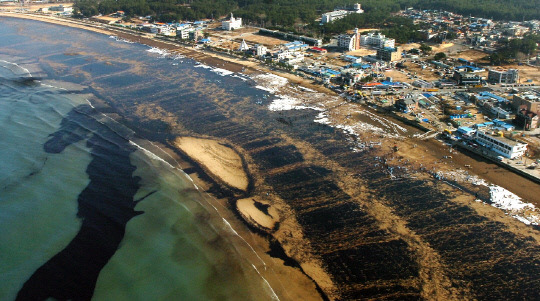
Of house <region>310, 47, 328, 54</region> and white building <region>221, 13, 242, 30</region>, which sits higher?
white building <region>221, 13, 242, 30</region>

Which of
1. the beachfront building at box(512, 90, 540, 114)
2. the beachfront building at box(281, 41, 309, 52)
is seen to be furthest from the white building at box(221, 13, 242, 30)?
the beachfront building at box(512, 90, 540, 114)

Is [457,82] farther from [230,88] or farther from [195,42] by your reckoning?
[195,42]

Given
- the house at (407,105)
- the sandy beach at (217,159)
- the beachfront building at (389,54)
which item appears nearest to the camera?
the sandy beach at (217,159)

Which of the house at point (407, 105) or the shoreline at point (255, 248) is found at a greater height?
the house at point (407, 105)

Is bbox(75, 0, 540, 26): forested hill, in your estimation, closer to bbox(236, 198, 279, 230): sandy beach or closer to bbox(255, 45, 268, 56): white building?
bbox(255, 45, 268, 56): white building

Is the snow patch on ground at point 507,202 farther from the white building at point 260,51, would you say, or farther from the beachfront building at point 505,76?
the white building at point 260,51

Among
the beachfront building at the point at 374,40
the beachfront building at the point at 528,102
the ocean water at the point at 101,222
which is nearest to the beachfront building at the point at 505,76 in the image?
the beachfront building at the point at 528,102

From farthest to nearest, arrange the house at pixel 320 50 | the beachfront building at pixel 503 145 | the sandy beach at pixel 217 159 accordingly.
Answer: the house at pixel 320 50 → the beachfront building at pixel 503 145 → the sandy beach at pixel 217 159
